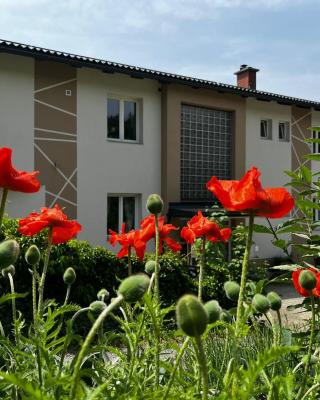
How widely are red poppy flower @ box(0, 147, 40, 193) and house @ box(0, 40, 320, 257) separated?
949 centimetres

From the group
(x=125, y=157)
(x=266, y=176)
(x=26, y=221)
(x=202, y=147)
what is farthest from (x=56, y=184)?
(x=26, y=221)

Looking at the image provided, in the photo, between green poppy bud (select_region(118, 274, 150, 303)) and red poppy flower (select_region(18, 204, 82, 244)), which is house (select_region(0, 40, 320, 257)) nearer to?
red poppy flower (select_region(18, 204, 82, 244))

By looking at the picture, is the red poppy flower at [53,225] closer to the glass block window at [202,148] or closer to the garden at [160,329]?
the garden at [160,329]

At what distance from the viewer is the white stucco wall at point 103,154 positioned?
11.8m

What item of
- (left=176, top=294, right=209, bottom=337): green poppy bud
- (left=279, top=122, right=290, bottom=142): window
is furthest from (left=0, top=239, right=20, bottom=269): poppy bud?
(left=279, top=122, right=290, bottom=142): window

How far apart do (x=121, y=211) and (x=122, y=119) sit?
7.84ft

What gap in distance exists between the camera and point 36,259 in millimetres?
1629

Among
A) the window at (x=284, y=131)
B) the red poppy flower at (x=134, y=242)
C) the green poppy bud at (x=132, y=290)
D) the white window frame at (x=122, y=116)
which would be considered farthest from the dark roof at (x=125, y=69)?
the green poppy bud at (x=132, y=290)

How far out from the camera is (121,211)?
1261cm

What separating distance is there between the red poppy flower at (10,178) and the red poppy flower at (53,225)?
0.32m

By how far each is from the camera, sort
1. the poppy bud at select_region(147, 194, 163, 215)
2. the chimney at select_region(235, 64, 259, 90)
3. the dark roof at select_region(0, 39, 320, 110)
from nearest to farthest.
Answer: the poppy bud at select_region(147, 194, 163, 215) < the dark roof at select_region(0, 39, 320, 110) < the chimney at select_region(235, 64, 259, 90)

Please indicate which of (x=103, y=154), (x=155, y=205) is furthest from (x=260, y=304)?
(x=103, y=154)

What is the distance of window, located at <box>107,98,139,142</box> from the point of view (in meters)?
12.6

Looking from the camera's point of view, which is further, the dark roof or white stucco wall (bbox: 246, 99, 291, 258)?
white stucco wall (bbox: 246, 99, 291, 258)
